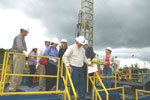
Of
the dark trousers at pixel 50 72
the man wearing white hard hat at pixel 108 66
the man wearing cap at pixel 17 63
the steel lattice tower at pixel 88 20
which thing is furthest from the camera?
the steel lattice tower at pixel 88 20

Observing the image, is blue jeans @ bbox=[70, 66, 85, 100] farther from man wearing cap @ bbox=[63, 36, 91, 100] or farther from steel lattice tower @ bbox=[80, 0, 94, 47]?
steel lattice tower @ bbox=[80, 0, 94, 47]

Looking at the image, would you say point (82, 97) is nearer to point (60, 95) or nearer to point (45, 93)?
point (60, 95)

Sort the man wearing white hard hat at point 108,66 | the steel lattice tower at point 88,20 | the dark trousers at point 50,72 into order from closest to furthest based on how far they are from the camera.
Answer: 1. the dark trousers at point 50,72
2. the man wearing white hard hat at point 108,66
3. the steel lattice tower at point 88,20

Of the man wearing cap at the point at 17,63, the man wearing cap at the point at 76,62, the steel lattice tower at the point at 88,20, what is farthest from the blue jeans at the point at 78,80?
the steel lattice tower at the point at 88,20

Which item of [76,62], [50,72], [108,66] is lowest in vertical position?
[50,72]

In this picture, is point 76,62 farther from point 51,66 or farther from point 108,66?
point 108,66

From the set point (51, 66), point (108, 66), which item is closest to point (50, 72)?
point (51, 66)

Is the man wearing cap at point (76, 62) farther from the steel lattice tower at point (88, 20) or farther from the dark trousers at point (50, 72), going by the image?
the steel lattice tower at point (88, 20)

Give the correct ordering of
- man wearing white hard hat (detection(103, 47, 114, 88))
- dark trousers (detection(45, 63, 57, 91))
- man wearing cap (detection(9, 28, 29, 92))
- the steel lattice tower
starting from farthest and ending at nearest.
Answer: the steel lattice tower → man wearing white hard hat (detection(103, 47, 114, 88)) → dark trousers (detection(45, 63, 57, 91)) → man wearing cap (detection(9, 28, 29, 92))

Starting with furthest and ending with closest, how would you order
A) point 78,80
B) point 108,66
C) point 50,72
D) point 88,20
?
1. point 88,20
2. point 108,66
3. point 50,72
4. point 78,80

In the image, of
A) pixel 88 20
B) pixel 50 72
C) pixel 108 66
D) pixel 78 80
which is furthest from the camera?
pixel 88 20

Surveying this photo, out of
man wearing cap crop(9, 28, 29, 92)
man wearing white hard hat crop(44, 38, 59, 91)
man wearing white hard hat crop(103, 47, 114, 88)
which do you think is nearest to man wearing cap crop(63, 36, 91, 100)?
man wearing white hard hat crop(44, 38, 59, 91)

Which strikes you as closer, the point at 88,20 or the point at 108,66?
the point at 108,66

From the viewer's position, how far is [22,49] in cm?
339
